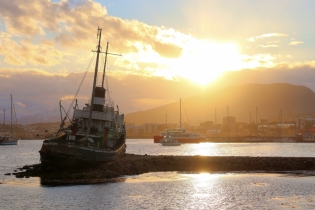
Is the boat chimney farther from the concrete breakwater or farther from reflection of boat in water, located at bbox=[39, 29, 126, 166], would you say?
A: the concrete breakwater

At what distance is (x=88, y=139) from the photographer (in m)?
45.2

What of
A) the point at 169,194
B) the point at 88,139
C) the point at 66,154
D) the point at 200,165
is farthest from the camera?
the point at 200,165

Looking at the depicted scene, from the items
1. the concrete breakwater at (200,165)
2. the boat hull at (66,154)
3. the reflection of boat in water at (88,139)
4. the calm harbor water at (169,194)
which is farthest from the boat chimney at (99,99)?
the calm harbor water at (169,194)

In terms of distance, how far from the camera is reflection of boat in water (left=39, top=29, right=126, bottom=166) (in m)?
39.6

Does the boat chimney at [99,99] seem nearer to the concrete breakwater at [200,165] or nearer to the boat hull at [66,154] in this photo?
the concrete breakwater at [200,165]

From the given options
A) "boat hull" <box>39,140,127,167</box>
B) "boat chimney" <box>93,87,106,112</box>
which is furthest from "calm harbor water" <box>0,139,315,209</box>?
"boat chimney" <box>93,87,106,112</box>

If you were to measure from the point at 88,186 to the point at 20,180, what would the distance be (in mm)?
8703

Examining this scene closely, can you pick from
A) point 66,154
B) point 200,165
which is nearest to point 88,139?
point 66,154

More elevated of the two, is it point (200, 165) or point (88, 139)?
point (88, 139)

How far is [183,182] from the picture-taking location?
1527 inches

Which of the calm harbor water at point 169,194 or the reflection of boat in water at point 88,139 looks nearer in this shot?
the calm harbor water at point 169,194

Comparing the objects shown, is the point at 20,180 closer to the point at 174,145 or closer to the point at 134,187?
the point at 134,187

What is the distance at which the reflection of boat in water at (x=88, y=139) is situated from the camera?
3956 cm

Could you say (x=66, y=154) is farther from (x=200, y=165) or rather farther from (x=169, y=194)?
(x=200, y=165)
